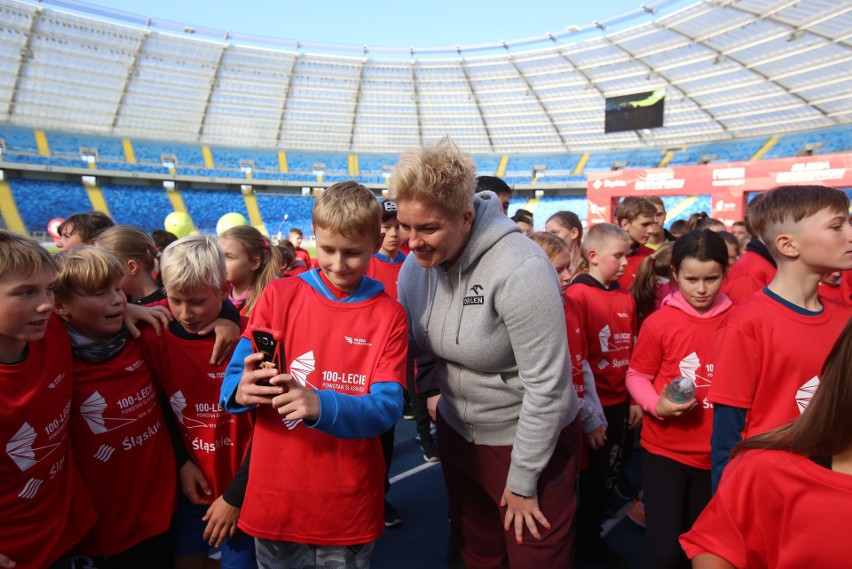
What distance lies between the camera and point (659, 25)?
20.9 metres

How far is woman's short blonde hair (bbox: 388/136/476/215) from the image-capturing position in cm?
147

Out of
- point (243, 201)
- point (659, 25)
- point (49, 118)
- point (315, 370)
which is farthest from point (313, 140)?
point (315, 370)

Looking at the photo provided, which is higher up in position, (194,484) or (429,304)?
(429,304)

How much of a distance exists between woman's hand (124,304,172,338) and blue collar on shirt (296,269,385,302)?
0.65 meters

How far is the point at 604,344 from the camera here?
288cm

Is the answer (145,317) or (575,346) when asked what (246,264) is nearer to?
(145,317)

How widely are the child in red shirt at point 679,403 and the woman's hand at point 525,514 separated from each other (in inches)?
30.4

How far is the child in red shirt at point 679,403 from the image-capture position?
2088mm

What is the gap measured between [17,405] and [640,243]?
4.23m

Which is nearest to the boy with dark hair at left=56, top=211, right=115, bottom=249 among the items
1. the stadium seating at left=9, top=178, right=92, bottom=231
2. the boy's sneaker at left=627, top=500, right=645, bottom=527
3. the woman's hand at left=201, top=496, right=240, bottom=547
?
the woman's hand at left=201, top=496, right=240, bottom=547

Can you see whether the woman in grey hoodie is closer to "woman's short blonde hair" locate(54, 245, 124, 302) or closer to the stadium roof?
"woman's short blonde hair" locate(54, 245, 124, 302)

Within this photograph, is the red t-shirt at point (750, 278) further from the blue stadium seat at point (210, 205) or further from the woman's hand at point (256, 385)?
the blue stadium seat at point (210, 205)

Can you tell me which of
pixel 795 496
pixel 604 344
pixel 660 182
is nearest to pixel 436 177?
pixel 795 496

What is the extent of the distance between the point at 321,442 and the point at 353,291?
50 cm
